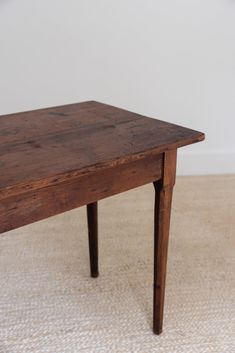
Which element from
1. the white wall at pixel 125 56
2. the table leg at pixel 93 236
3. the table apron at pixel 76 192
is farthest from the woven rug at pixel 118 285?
the white wall at pixel 125 56

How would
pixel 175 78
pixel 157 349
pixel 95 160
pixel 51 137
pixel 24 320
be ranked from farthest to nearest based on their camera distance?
pixel 175 78 < pixel 24 320 < pixel 157 349 < pixel 51 137 < pixel 95 160

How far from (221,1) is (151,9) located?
1.27 ft

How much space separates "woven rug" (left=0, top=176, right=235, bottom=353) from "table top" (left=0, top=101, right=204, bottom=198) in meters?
0.59

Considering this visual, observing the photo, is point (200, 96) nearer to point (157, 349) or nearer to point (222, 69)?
point (222, 69)

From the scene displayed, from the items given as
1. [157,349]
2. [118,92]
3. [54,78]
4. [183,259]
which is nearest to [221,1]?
[118,92]

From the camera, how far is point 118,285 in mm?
1362

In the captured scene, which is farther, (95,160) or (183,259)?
(183,259)

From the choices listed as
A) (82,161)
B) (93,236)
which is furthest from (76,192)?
(93,236)

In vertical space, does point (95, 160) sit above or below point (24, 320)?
above

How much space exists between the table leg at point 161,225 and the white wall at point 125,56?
4.18 feet

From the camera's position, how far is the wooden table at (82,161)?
0.74 meters

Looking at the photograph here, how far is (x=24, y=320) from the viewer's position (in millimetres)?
1203

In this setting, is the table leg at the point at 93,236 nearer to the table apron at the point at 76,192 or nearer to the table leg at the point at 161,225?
the table leg at the point at 161,225

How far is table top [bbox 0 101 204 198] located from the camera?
736mm
